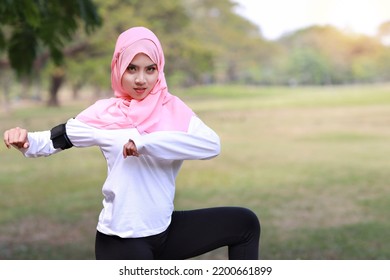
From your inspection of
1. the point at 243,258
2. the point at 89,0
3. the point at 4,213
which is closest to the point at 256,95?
the point at 4,213

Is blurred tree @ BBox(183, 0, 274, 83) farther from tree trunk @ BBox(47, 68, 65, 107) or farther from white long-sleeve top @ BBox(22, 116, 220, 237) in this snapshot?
white long-sleeve top @ BBox(22, 116, 220, 237)

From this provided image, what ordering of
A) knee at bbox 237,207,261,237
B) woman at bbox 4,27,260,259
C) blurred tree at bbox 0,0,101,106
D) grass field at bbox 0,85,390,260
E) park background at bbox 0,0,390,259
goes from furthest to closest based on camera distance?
1. grass field at bbox 0,85,390,260
2. park background at bbox 0,0,390,259
3. blurred tree at bbox 0,0,101,106
4. knee at bbox 237,207,261,237
5. woman at bbox 4,27,260,259

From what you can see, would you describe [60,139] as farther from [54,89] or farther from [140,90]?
[54,89]

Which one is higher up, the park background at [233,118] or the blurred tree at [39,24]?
the blurred tree at [39,24]

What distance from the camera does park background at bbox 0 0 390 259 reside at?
4.92 meters

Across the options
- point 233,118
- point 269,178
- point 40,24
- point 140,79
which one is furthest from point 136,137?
point 233,118

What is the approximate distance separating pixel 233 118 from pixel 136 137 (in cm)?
1483

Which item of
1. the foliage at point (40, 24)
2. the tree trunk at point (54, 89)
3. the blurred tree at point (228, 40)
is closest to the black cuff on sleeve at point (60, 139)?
the foliage at point (40, 24)

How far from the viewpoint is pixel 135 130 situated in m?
1.69

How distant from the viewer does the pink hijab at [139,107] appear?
170 cm

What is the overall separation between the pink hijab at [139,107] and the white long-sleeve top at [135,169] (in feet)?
0.07

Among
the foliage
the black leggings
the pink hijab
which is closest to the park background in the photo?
the foliage

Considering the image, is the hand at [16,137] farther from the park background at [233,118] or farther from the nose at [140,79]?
the park background at [233,118]

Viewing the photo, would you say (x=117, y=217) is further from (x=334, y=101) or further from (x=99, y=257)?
(x=334, y=101)
